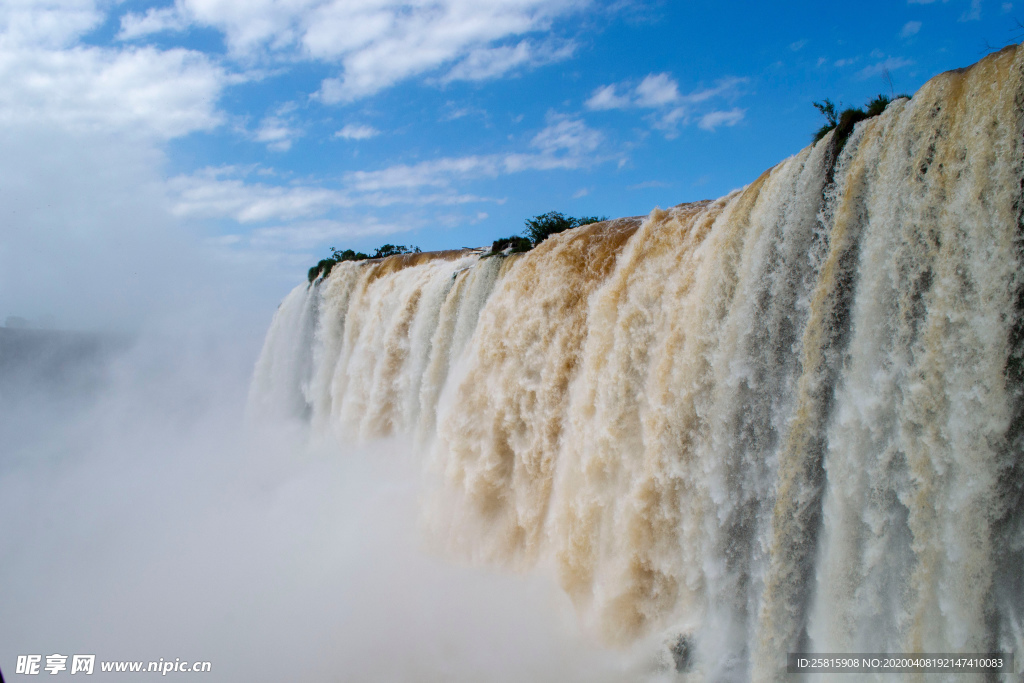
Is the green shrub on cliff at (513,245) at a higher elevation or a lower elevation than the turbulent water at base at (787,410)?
higher

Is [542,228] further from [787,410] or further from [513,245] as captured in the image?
[787,410]

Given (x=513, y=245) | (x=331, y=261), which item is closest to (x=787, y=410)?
(x=513, y=245)

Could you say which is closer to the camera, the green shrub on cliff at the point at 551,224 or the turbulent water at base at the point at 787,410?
the turbulent water at base at the point at 787,410

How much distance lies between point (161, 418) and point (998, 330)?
26.1 m

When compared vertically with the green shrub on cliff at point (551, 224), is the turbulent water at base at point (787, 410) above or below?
below

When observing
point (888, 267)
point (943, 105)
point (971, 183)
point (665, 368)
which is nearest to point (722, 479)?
point (665, 368)

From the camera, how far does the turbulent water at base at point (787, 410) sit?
357cm

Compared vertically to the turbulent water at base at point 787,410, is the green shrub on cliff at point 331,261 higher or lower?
higher

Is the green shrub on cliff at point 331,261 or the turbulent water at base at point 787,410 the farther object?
the green shrub on cliff at point 331,261

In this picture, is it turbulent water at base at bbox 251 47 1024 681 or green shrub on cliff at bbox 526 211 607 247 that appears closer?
turbulent water at base at bbox 251 47 1024 681

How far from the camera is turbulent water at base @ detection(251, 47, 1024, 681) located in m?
3.57

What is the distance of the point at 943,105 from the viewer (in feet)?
13.1

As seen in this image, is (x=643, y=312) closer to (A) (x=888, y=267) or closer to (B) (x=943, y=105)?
(A) (x=888, y=267)

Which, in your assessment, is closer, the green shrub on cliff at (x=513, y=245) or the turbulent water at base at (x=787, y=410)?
the turbulent water at base at (x=787, y=410)
